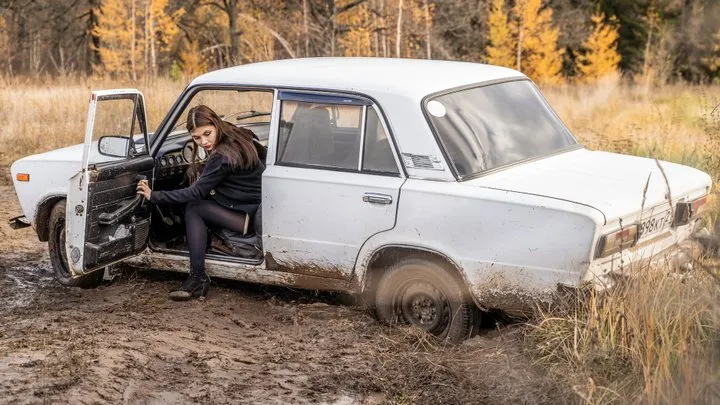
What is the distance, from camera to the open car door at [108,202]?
18.4 ft

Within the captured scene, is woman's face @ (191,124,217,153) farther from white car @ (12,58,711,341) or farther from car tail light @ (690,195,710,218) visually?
car tail light @ (690,195,710,218)

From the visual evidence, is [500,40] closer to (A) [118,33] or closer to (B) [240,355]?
(A) [118,33]

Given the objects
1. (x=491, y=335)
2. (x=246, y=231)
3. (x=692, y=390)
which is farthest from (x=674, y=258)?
(x=246, y=231)

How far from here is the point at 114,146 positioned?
5996 millimetres

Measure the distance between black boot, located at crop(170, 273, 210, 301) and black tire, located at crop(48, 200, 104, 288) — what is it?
828mm

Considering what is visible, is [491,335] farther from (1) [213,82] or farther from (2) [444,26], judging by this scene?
(2) [444,26]

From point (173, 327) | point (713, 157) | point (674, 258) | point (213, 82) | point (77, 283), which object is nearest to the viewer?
point (674, 258)

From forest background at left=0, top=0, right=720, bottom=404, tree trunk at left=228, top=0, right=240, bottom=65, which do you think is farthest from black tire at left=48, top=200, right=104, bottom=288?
tree trunk at left=228, top=0, right=240, bottom=65

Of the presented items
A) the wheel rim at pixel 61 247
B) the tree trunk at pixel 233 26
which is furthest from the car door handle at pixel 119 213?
the tree trunk at pixel 233 26

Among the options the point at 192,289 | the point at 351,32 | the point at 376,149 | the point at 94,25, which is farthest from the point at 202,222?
the point at 94,25

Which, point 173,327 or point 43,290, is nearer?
point 173,327

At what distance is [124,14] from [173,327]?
32.6 m

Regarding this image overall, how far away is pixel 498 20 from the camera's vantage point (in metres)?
36.2

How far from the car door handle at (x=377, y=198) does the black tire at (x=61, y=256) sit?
2.38 meters
